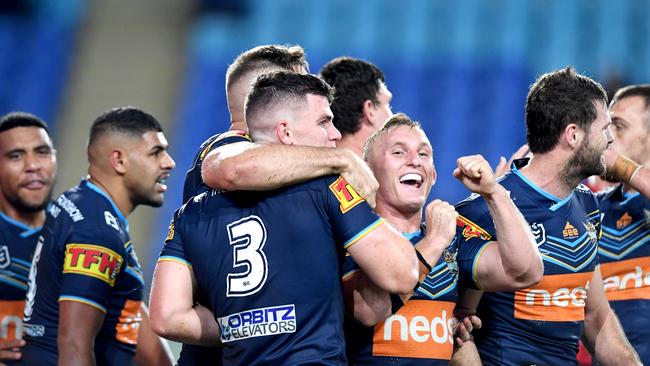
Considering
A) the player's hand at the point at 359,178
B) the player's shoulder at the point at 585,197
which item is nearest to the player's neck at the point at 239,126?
the player's hand at the point at 359,178

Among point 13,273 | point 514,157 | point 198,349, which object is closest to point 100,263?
point 198,349

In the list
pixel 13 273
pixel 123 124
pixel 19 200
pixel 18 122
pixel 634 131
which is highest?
pixel 18 122

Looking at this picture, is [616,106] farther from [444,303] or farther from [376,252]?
[376,252]

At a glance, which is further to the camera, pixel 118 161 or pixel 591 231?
pixel 118 161

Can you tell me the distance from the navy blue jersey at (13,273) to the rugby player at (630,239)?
363cm

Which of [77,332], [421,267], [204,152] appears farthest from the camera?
[77,332]

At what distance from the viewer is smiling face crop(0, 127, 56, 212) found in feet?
19.9

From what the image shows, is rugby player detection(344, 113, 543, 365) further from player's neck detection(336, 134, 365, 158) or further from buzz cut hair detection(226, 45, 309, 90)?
player's neck detection(336, 134, 365, 158)

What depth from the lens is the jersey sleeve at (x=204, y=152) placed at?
14.0 ft

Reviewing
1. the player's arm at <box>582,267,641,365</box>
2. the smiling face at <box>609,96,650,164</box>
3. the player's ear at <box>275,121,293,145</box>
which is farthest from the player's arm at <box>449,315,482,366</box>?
the smiling face at <box>609,96,650,164</box>

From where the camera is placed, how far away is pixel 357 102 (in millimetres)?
5664

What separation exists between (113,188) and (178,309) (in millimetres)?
1879

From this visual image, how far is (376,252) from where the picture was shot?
3.60 meters

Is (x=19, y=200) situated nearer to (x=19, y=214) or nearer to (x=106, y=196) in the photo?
(x=19, y=214)
